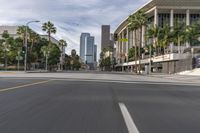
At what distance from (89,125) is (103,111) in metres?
2.74

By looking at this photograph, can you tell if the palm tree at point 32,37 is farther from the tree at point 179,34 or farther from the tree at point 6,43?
the tree at point 179,34

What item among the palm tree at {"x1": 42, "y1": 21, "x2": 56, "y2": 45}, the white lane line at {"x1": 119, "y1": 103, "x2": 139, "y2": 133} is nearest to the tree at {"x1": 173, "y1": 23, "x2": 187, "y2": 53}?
the palm tree at {"x1": 42, "y1": 21, "x2": 56, "y2": 45}

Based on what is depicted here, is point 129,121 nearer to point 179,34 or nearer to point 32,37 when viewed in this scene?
point 179,34

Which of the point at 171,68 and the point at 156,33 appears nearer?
the point at 171,68

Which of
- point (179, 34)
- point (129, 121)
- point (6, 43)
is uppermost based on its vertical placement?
point (179, 34)

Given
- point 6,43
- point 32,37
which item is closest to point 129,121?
point 6,43

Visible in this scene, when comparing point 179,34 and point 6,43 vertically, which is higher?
point 179,34

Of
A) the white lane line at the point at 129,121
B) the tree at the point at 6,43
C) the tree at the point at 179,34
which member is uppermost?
the tree at the point at 179,34

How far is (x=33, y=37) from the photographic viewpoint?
370 feet

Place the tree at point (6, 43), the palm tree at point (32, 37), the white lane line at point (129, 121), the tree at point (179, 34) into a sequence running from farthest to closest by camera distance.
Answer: the palm tree at point (32, 37) → the tree at point (6, 43) → the tree at point (179, 34) → the white lane line at point (129, 121)

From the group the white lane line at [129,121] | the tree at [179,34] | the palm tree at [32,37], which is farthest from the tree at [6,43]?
the white lane line at [129,121]

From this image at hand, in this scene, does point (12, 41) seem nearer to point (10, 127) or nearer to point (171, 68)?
point (171, 68)

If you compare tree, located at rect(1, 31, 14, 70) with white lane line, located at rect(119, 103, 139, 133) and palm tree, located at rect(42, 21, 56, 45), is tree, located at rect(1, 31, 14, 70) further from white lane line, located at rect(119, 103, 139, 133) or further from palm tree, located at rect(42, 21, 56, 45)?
white lane line, located at rect(119, 103, 139, 133)

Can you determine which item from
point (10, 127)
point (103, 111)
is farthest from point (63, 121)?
point (103, 111)
